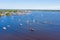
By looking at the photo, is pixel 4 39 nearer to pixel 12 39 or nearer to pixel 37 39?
pixel 12 39

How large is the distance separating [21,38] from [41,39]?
420 centimetres

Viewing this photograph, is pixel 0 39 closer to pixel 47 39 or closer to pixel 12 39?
pixel 12 39

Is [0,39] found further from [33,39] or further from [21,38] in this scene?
[33,39]

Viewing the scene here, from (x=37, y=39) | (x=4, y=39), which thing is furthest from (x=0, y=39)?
(x=37, y=39)

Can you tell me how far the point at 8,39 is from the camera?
26906mm

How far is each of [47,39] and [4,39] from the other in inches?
336

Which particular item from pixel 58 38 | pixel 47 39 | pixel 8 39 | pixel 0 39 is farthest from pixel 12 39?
pixel 58 38

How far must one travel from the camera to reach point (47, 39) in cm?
2703

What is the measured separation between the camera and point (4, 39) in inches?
1059

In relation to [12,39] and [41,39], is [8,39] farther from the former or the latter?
[41,39]

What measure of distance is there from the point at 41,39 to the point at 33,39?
1593 millimetres

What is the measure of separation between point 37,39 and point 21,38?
3412mm

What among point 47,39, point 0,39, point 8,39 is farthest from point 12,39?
point 47,39

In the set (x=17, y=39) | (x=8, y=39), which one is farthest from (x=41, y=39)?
(x=8, y=39)
